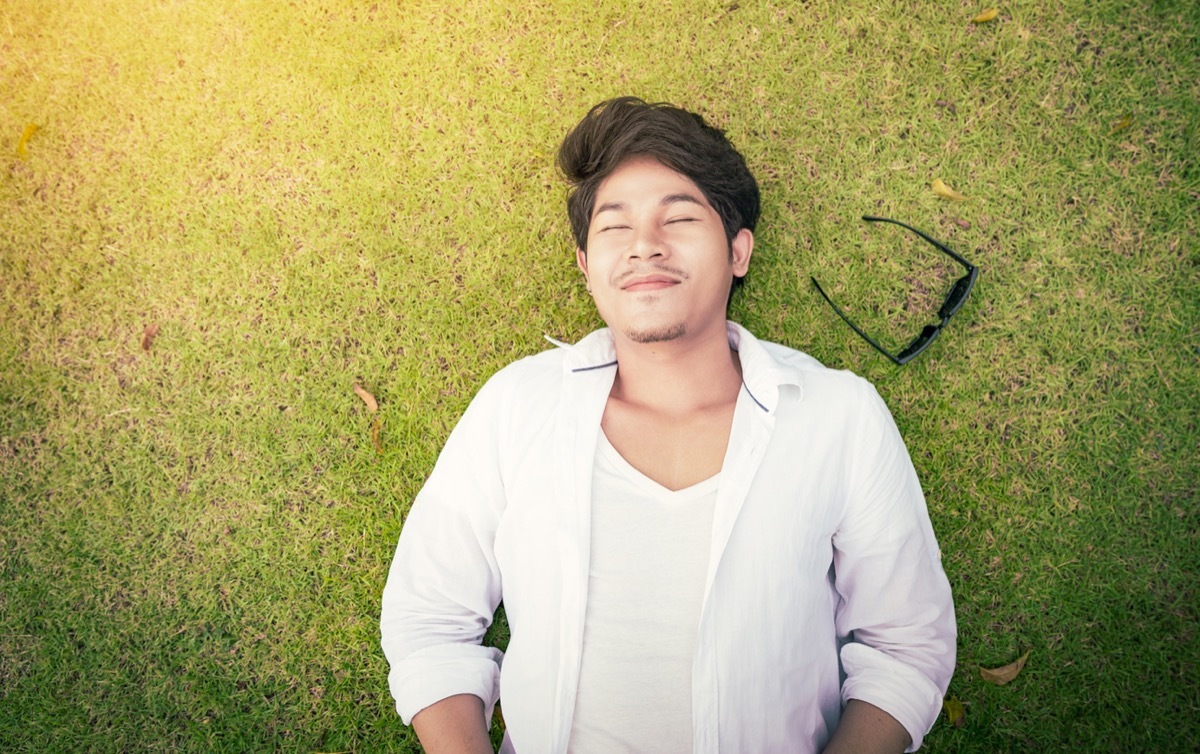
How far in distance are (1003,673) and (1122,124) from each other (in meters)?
2.72

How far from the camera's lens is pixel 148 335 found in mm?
3369

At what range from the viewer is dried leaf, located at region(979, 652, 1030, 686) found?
313 cm

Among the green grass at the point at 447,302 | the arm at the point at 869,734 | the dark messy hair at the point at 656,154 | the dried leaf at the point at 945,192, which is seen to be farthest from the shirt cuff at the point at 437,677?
the dried leaf at the point at 945,192

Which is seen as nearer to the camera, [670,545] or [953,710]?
[670,545]

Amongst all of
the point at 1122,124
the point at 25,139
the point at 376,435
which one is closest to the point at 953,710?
the point at 1122,124

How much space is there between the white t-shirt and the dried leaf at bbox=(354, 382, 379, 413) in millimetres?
1391

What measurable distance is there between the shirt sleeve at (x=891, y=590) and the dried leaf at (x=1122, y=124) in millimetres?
2021

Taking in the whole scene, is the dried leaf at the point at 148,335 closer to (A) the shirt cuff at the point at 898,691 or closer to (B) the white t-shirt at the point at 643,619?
(B) the white t-shirt at the point at 643,619

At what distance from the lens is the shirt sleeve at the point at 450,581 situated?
8.48ft

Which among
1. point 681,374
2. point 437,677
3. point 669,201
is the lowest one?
point 437,677

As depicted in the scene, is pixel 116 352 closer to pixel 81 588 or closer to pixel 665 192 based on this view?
pixel 81 588

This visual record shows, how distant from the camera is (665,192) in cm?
268

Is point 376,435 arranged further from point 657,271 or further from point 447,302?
point 657,271

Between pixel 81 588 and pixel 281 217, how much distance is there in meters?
2.09
